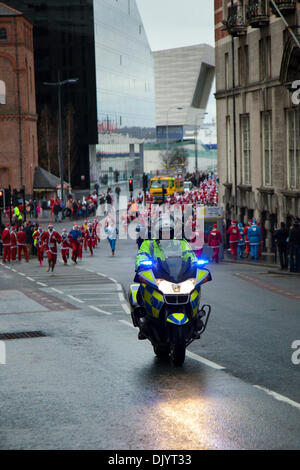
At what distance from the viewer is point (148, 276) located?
37.4 ft

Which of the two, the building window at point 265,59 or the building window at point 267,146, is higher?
the building window at point 265,59

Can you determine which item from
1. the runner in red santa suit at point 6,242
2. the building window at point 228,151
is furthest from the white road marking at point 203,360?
the building window at point 228,151

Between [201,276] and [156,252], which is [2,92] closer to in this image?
[156,252]

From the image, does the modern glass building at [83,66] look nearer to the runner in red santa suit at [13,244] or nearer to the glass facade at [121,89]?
the glass facade at [121,89]

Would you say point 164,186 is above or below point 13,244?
above

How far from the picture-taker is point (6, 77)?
78500 millimetres

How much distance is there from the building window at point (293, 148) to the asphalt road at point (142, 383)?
57.9 ft

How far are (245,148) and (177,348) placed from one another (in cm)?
3399

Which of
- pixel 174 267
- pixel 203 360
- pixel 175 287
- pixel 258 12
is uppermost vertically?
pixel 258 12

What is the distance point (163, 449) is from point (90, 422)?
1.32m

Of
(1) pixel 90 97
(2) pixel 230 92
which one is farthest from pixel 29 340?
(1) pixel 90 97

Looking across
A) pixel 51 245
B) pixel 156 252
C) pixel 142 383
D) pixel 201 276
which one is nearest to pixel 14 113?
pixel 51 245

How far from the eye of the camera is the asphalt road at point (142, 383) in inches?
322

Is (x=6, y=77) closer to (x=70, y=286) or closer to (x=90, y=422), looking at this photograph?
(x=70, y=286)
